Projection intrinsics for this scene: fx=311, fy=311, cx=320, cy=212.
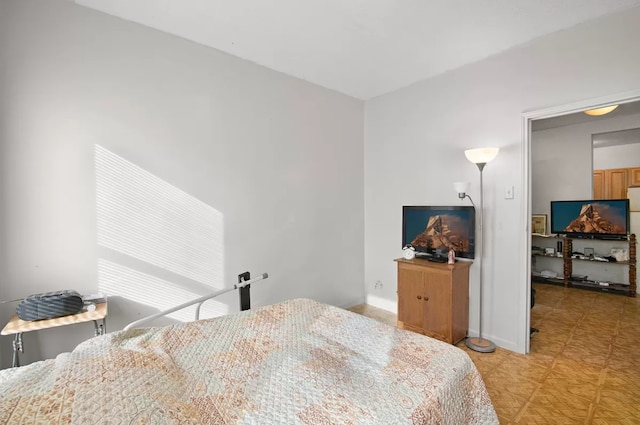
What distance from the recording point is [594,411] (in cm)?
192

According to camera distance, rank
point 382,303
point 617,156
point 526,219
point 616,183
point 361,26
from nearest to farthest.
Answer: point 361,26 < point 526,219 < point 382,303 < point 616,183 < point 617,156

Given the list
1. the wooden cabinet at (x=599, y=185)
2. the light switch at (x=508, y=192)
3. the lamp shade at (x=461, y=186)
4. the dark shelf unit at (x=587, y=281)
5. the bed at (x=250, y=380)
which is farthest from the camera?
the wooden cabinet at (x=599, y=185)

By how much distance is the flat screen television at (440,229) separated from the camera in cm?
295

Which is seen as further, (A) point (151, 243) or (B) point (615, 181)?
(B) point (615, 181)

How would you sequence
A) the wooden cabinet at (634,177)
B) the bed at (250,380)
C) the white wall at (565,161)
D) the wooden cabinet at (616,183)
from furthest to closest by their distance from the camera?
the wooden cabinet at (616,183) → the wooden cabinet at (634,177) → the white wall at (565,161) → the bed at (250,380)

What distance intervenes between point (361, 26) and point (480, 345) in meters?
2.88

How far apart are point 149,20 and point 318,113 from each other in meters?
1.76

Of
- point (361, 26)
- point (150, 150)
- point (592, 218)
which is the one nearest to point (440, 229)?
point (361, 26)

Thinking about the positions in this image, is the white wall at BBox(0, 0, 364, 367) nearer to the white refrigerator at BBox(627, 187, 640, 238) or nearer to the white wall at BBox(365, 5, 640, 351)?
the white wall at BBox(365, 5, 640, 351)

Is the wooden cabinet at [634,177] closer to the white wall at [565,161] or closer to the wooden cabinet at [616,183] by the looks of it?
the wooden cabinet at [616,183]

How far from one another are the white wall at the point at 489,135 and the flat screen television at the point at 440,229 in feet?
0.52

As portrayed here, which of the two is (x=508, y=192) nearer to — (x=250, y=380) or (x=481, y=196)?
(x=481, y=196)

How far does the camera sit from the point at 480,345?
9.19 ft

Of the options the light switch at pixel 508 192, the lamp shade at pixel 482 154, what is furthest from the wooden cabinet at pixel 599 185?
the lamp shade at pixel 482 154
